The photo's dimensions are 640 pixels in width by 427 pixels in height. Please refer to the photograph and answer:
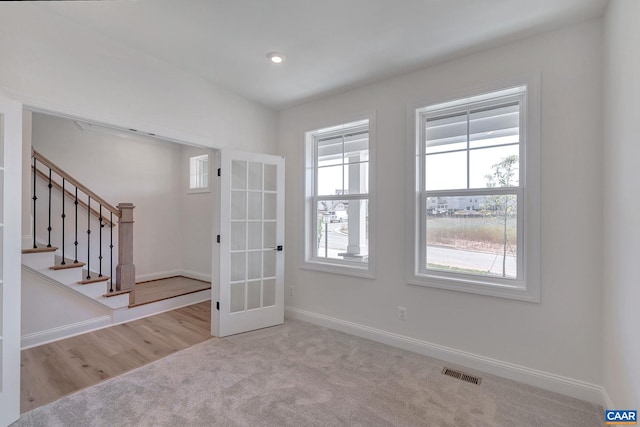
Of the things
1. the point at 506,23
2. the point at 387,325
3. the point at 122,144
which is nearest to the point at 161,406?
the point at 387,325

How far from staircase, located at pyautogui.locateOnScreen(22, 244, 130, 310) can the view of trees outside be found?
364 cm

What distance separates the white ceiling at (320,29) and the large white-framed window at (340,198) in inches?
30.2

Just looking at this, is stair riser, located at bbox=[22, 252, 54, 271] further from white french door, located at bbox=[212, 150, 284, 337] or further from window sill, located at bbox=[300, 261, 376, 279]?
window sill, located at bbox=[300, 261, 376, 279]

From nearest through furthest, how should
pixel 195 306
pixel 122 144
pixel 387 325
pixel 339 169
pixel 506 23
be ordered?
1. pixel 506 23
2. pixel 387 325
3. pixel 339 169
4. pixel 195 306
5. pixel 122 144

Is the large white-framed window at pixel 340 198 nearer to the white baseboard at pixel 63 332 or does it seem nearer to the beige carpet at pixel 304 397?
the beige carpet at pixel 304 397

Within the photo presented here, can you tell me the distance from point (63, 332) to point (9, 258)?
1820 millimetres

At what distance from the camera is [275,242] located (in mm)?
3594

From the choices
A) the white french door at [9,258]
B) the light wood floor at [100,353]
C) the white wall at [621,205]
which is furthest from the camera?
the light wood floor at [100,353]

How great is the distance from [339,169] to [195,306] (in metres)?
2.89

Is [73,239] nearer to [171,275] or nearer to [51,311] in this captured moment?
[51,311]

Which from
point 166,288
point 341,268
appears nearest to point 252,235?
point 341,268

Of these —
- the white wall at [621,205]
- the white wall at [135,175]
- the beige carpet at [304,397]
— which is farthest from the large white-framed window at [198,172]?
the white wall at [621,205]

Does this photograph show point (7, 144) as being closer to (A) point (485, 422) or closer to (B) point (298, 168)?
(B) point (298, 168)

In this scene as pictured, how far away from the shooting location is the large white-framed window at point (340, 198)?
329 centimetres
